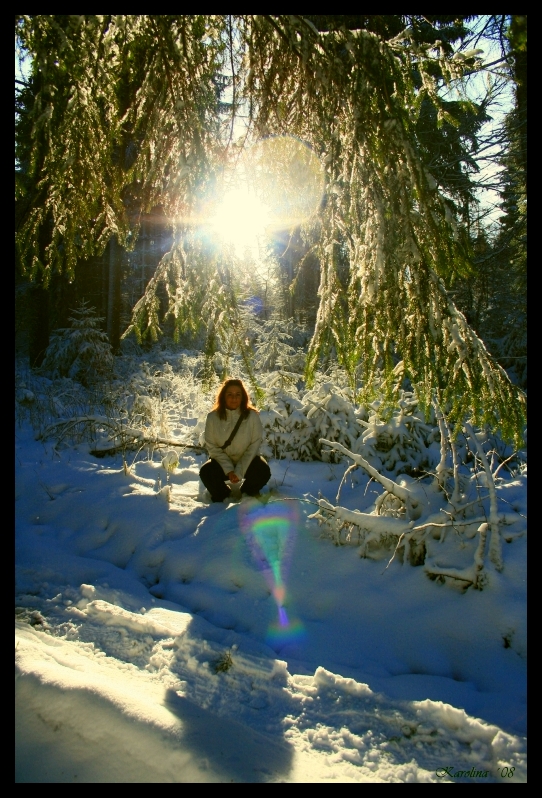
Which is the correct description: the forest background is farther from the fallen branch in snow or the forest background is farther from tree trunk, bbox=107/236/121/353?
tree trunk, bbox=107/236/121/353

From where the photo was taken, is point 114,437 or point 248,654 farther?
point 114,437

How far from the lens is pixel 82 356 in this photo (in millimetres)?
13156

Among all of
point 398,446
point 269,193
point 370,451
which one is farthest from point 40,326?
point 269,193

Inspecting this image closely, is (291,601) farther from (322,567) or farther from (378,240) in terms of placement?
(378,240)

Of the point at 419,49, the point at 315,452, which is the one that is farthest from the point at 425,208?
the point at 315,452

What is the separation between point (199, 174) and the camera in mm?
1921

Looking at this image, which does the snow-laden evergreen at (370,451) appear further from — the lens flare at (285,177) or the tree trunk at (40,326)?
the tree trunk at (40,326)

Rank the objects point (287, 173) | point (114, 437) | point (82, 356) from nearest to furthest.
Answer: point (287, 173)
point (114, 437)
point (82, 356)

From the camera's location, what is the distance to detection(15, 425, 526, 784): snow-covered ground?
1.53 metres

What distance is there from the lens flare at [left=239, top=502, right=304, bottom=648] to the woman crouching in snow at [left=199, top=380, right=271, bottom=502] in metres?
0.44

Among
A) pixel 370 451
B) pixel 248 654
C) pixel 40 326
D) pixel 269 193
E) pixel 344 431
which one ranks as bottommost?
pixel 248 654

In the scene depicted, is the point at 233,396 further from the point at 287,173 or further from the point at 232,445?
the point at 287,173

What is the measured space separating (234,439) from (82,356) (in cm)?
1029
